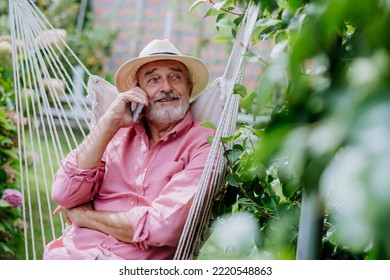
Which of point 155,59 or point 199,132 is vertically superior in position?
point 155,59

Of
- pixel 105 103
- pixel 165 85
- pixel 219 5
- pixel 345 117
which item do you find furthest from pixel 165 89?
pixel 345 117

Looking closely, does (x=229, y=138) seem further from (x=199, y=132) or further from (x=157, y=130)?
(x=157, y=130)

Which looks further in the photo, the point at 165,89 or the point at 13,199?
the point at 13,199

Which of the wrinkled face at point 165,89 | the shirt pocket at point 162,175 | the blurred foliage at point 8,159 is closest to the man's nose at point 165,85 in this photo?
the wrinkled face at point 165,89

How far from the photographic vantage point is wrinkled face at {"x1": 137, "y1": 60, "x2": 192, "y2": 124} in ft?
6.62

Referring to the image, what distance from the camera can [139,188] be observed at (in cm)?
191

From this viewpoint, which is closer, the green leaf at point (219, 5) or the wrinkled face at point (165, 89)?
the green leaf at point (219, 5)

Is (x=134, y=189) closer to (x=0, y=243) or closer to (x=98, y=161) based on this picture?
(x=98, y=161)

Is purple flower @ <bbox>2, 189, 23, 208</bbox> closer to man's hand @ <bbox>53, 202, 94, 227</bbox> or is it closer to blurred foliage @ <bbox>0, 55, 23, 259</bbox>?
blurred foliage @ <bbox>0, 55, 23, 259</bbox>

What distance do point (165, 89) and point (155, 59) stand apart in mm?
108

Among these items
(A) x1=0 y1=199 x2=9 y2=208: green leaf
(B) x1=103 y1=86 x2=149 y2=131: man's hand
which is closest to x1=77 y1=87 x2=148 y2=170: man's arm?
(B) x1=103 y1=86 x2=149 y2=131: man's hand

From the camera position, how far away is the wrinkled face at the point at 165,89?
2.02 meters

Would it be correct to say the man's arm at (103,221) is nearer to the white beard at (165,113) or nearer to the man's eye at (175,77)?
the white beard at (165,113)
